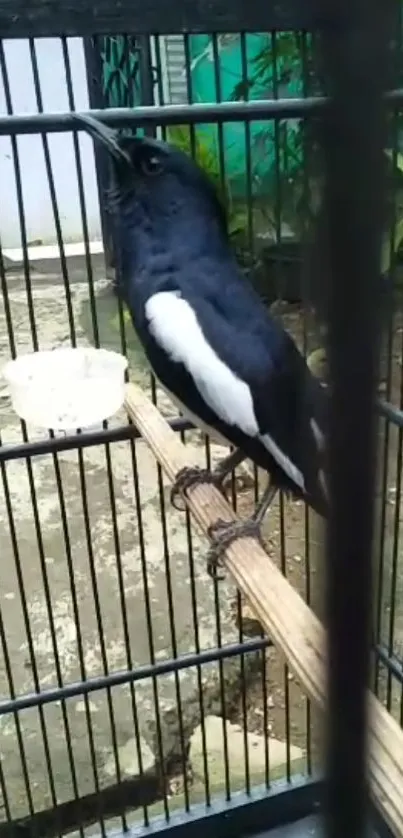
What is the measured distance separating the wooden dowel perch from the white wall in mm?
2346

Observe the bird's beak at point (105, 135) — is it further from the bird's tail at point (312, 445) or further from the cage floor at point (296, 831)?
the cage floor at point (296, 831)

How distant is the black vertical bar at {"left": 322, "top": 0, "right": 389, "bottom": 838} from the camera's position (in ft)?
0.61

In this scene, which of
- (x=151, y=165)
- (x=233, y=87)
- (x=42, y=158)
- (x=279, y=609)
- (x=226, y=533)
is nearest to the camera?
(x=279, y=609)

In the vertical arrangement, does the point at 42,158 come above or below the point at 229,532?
above

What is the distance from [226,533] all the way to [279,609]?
0.19 m

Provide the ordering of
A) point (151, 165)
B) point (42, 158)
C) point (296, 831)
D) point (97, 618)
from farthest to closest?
1. point (42, 158)
2. point (296, 831)
3. point (97, 618)
4. point (151, 165)

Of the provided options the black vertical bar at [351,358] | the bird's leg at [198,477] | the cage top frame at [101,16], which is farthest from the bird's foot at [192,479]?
the black vertical bar at [351,358]

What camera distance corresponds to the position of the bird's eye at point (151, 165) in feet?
3.71

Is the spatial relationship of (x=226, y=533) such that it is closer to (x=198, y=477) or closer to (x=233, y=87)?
(x=198, y=477)

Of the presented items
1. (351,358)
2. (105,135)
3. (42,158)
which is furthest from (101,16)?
(42,158)

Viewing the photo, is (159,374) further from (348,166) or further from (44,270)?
(44,270)

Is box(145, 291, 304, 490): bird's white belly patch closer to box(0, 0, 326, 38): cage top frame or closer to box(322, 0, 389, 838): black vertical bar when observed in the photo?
box(0, 0, 326, 38): cage top frame

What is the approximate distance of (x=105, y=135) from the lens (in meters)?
1.07

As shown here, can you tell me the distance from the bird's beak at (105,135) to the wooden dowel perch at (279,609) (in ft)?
0.92
